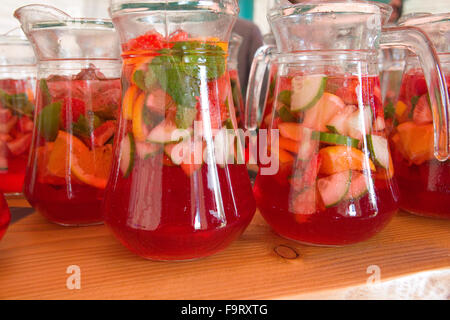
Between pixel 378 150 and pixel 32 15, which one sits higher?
pixel 32 15

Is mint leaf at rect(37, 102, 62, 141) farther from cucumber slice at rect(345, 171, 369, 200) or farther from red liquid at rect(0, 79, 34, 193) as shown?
cucumber slice at rect(345, 171, 369, 200)

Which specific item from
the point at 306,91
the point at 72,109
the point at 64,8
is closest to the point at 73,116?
the point at 72,109

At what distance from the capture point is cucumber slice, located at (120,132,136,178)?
0.52 metres

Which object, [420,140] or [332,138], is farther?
[420,140]

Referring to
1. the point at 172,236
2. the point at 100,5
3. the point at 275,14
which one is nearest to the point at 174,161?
the point at 172,236

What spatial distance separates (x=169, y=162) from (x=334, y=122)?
0.74ft

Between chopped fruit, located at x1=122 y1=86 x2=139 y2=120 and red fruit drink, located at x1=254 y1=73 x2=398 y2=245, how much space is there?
0.70 ft

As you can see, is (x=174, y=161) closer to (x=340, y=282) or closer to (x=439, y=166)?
(x=340, y=282)

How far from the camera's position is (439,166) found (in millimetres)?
666

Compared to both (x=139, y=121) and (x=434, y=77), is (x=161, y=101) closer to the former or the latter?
(x=139, y=121)

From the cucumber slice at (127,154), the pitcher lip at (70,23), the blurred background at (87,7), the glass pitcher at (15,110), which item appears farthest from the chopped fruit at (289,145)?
the blurred background at (87,7)

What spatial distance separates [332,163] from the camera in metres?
0.54

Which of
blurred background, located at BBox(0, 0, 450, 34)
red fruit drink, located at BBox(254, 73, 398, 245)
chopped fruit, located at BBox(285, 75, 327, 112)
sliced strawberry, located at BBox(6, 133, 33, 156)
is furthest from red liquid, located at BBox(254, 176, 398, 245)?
blurred background, located at BBox(0, 0, 450, 34)

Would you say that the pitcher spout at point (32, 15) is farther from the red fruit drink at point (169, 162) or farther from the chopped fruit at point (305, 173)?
the chopped fruit at point (305, 173)
